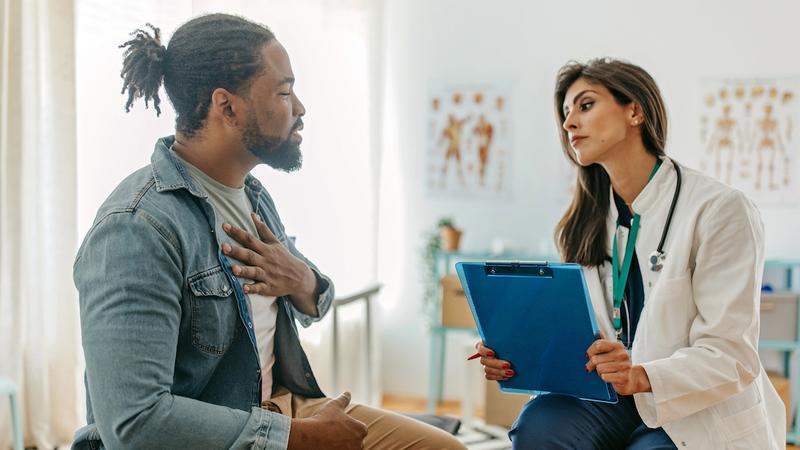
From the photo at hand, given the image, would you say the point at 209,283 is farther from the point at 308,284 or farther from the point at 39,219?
the point at 39,219

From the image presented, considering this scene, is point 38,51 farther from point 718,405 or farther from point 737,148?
point 737,148

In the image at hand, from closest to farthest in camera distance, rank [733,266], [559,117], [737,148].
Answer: [733,266], [559,117], [737,148]

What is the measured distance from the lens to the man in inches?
48.6

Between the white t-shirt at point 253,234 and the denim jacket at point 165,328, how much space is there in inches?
2.7

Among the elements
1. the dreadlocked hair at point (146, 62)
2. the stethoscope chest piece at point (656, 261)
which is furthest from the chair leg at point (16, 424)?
the stethoscope chest piece at point (656, 261)

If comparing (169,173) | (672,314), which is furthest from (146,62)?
(672,314)

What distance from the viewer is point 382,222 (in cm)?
465

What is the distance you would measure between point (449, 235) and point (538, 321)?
2.72 metres

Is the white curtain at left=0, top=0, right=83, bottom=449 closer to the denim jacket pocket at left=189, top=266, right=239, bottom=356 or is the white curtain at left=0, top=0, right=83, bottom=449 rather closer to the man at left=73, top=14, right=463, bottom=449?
the man at left=73, top=14, right=463, bottom=449

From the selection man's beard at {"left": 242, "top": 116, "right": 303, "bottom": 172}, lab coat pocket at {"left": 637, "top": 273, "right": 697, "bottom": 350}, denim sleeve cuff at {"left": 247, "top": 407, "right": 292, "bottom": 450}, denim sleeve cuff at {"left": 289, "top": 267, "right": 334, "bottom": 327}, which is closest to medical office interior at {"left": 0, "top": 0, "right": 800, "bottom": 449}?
denim sleeve cuff at {"left": 289, "top": 267, "right": 334, "bottom": 327}

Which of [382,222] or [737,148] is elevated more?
[737,148]

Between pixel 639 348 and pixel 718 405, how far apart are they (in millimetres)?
192

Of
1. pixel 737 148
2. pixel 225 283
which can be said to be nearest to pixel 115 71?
pixel 225 283

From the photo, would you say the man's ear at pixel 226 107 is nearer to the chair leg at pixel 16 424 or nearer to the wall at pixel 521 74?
the chair leg at pixel 16 424
